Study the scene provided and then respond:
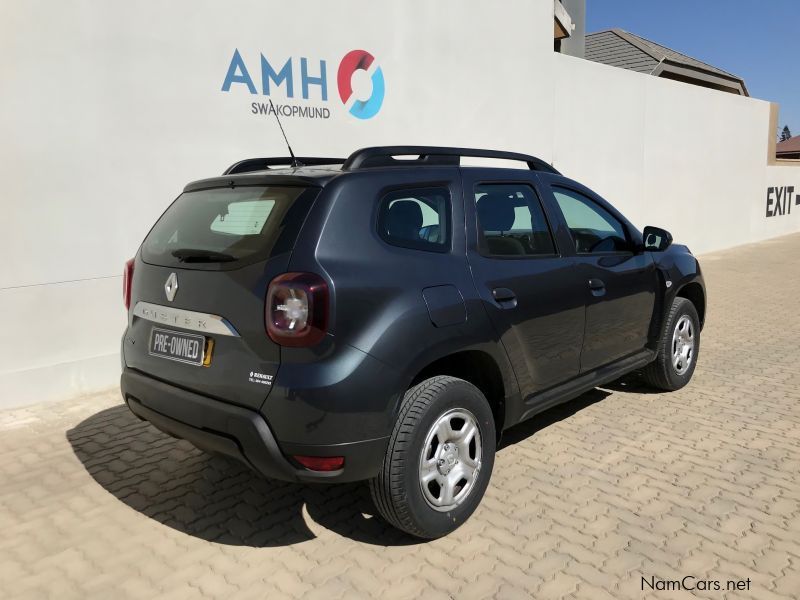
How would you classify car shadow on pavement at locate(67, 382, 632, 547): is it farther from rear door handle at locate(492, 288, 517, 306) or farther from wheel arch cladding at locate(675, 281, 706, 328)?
wheel arch cladding at locate(675, 281, 706, 328)

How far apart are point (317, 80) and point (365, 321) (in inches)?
195

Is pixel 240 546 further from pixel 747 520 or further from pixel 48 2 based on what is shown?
pixel 48 2

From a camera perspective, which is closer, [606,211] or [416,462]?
[416,462]

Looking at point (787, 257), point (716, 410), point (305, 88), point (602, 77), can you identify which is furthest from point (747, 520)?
point (787, 257)

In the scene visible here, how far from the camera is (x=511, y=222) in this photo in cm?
371

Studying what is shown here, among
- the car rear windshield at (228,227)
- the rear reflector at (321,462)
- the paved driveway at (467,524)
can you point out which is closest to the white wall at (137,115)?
the paved driveway at (467,524)

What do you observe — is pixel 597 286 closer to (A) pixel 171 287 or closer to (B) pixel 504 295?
(B) pixel 504 295

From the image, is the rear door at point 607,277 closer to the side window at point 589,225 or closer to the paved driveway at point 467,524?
the side window at point 589,225

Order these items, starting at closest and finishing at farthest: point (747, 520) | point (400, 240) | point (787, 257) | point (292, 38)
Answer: point (400, 240) < point (747, 520) < point (292, 38) < point (787, 257)

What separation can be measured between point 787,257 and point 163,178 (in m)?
13.6

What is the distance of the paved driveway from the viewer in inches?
111

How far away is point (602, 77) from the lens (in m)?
11.6

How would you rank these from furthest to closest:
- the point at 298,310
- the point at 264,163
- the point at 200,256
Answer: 1. the point at 264,163
2. the point at 200,256
3. the point at 298,310

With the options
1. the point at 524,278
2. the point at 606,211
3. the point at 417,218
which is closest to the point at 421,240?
the point at 417,218
